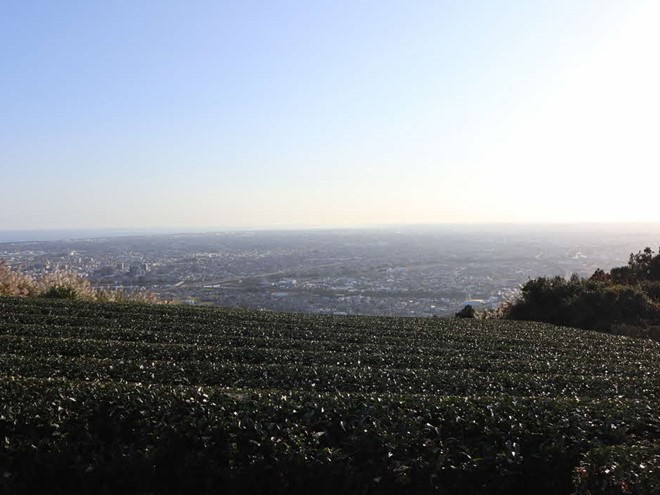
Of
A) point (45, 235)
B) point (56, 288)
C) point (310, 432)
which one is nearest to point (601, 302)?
point (310, 432)

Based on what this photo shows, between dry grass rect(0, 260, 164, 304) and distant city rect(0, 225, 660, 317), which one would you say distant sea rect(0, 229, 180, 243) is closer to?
distant city rect(0, 225, 660, 317)

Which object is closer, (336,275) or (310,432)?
(310,432)

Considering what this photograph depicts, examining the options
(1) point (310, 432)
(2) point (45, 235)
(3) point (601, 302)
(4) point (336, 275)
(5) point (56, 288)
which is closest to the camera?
(1) point (310, 432)

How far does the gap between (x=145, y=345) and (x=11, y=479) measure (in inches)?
168

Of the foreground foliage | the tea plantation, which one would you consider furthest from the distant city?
the tea plantation

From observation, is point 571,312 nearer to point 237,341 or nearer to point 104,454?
point 237,341

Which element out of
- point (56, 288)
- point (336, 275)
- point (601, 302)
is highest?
point (56, 288)

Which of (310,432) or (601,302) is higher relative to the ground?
(310,432)

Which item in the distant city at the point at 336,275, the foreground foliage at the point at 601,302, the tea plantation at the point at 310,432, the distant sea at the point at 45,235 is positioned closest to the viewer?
the tea plantation at the point at 310,432

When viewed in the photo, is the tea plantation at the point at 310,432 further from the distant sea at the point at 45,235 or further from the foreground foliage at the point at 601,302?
the distant sea at the point at 45,235

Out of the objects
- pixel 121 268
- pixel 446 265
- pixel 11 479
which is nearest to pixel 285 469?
pixel 11 479

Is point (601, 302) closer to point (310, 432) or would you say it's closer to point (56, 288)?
point (310, 432)

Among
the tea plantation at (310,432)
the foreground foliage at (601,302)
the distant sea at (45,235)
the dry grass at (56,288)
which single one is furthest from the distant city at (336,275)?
the distant sea at (45,235)

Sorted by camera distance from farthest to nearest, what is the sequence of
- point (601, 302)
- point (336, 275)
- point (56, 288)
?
1. point (336, 275)
2. point (601, 302)
3. point (56, 288)
